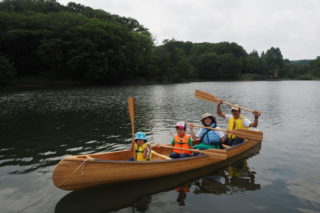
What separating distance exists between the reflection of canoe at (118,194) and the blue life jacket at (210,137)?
162 centimetres

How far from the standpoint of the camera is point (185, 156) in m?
8.84

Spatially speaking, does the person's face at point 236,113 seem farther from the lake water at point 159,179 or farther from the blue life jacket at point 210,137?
the lake water at point 159,179

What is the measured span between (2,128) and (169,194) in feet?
40.9

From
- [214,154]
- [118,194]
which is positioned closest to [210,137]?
[214,154]

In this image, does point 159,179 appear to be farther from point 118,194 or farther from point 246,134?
point 246,134

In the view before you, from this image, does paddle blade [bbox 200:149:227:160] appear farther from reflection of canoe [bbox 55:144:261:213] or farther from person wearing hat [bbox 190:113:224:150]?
person wearing hat [bbox 190:113:224:150]

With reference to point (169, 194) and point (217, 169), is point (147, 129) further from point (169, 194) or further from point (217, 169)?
point (169, 194)

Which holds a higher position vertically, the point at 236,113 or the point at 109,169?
the point at 236,113

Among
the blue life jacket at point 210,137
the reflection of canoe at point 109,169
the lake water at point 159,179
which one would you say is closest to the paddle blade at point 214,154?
the reflection of canoe at point 109,169

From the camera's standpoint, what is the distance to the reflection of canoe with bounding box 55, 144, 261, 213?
6.52 m

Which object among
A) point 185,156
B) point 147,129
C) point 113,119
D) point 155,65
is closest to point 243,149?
point 185,156

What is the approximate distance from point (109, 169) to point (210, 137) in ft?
14.5

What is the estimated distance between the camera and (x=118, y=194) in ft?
23.3

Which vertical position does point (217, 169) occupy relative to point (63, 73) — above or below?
below
